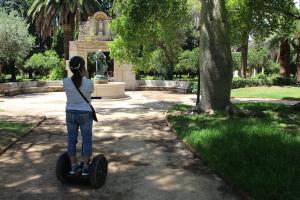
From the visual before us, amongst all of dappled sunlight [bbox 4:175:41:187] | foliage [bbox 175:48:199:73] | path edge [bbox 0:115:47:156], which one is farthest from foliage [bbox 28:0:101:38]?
dappled sunlight [bbox 4:175:41:187]

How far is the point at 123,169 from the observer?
756cm

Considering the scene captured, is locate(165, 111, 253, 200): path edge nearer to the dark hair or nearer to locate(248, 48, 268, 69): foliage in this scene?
the dark hair

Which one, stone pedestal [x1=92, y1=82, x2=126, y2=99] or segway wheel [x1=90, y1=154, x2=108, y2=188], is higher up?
stone pedestal [x1=92, y1=82, x2=126, y2=99]

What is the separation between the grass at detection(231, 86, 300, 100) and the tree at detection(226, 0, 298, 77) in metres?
5.67

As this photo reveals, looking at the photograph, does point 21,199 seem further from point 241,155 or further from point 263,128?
point 263,128

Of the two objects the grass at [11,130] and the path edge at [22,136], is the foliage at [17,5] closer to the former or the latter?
the path edge at [22,136]

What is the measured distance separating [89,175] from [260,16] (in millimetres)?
13486

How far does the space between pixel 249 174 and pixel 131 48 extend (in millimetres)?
14627

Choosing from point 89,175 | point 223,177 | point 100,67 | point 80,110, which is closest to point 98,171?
point 89,175

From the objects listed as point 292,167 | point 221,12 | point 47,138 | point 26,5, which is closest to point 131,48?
point 221,12

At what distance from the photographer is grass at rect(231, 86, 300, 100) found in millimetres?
24016

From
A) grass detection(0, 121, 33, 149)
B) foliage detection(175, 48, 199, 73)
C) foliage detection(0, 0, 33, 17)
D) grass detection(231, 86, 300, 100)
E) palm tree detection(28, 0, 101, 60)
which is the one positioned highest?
foliage detection(0, 0, 33, 17)

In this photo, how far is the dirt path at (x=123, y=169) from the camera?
6121 millimetres

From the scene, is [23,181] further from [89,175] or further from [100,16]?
[100,16]
